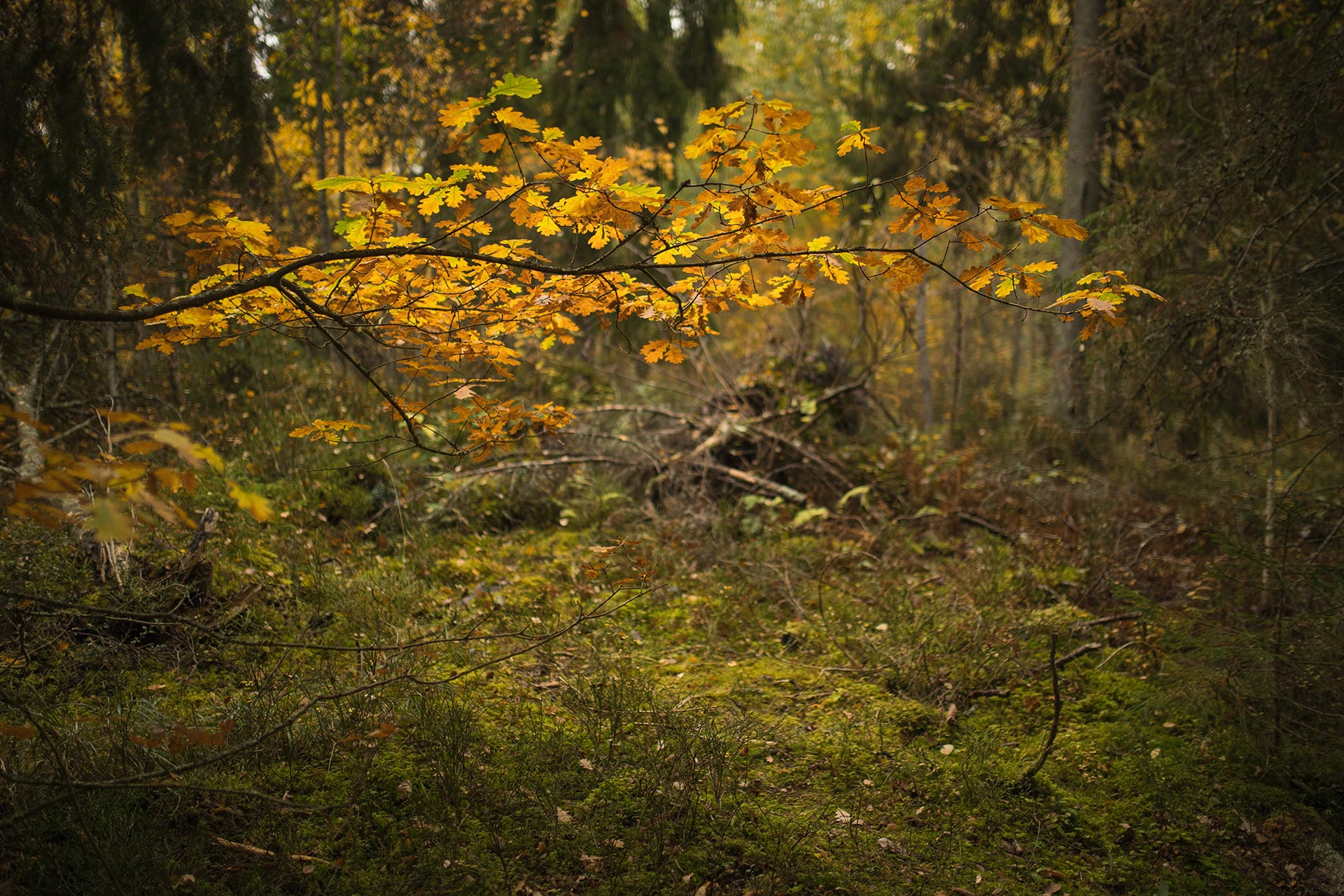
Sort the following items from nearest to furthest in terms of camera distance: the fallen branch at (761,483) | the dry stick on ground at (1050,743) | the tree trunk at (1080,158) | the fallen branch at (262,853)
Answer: the fallen branch at (262,853), the dry stick on ground at (1050,743), the fallen branch at (761,483), the tree trunk at (1080,158)

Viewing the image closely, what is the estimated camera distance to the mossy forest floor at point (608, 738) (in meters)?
2.24

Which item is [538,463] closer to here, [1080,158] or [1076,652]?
[1076,652]

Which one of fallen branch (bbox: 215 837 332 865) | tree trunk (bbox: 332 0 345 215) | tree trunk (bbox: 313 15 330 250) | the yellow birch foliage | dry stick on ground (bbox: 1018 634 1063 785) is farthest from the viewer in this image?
tree trunk (bbox: 313 15 330 250)

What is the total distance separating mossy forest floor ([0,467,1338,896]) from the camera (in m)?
2.24

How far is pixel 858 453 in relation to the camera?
266 inches

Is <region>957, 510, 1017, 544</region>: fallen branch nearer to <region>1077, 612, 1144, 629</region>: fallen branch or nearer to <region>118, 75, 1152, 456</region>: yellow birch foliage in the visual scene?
<region>1077, 612, 1144, 629</region>: fallen branch

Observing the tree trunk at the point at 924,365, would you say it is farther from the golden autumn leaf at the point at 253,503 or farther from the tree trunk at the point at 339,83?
the golden autumn leaf at the point at 253,503

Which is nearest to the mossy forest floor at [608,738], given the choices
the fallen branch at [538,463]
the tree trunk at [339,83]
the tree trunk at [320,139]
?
the fallen branch at [538,463]

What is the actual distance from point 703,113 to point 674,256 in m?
0.53

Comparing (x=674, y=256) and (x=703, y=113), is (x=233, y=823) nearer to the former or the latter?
(x=674, y=256)

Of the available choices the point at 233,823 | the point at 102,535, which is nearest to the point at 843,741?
the point at 233,823

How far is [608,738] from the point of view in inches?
114

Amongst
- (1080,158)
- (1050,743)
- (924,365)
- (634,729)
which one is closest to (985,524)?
(1050,743)

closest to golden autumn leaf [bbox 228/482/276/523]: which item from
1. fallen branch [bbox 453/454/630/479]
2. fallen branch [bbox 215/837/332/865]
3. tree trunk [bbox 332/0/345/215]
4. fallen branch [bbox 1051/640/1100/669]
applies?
fallen branch [bbox 215/837/332/865]
